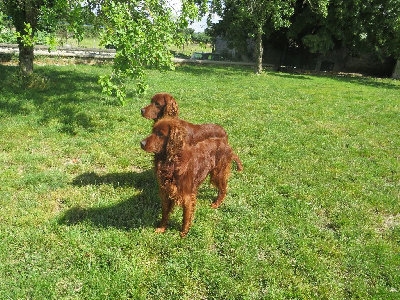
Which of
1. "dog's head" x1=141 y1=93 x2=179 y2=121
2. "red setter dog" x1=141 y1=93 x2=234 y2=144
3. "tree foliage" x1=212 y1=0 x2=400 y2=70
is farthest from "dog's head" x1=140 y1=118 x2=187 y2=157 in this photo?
"tree foliage" x1=212 y1=0 x2=400 y2=70

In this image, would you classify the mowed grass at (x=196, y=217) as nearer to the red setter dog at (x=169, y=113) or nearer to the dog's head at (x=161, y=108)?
the red setter dog at (x=169, y=113)

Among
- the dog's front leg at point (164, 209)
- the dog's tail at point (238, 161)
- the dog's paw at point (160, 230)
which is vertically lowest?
the dog's paw at point (160, 230)

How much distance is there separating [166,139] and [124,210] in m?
1.81

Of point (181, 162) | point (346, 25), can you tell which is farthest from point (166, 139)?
point (346, 25)

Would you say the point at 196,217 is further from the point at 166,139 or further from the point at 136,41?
the point at 136,41

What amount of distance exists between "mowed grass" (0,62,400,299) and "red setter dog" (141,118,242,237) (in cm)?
57

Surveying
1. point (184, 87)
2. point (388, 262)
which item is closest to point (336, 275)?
point (388, 262)

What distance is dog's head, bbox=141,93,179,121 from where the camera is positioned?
4.44 m

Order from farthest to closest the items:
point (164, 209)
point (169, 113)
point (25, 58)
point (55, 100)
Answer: point (25, 58)
point (55, 100)
point (169, 113)
point (164, 209)

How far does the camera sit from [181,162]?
332cm

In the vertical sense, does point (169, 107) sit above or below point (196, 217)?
above

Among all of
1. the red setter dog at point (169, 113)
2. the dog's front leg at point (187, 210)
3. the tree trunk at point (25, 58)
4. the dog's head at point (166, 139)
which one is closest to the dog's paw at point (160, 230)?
the dog's front leg at point (187, 210)

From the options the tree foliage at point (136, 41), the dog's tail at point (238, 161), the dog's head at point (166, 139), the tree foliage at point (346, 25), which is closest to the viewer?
the dog's head at point (166, 139)

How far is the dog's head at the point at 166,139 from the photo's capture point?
10.1ft
